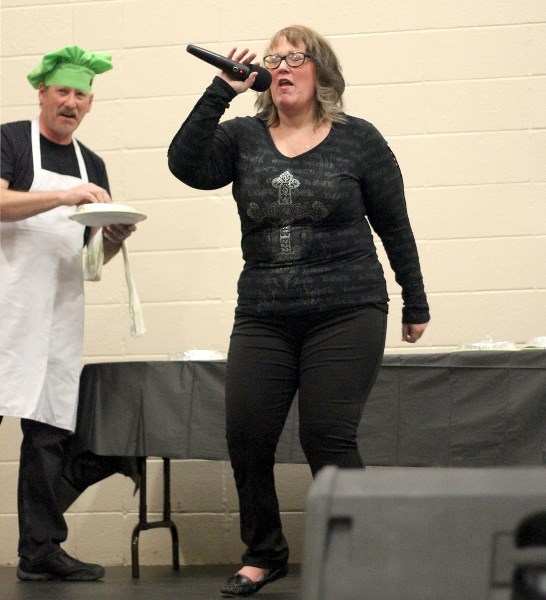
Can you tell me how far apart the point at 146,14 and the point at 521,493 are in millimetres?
3094

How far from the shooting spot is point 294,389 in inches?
90.6

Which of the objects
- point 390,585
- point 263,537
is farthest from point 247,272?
point 390,585

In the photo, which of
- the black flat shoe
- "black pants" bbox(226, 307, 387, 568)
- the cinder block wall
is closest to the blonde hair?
"black pants" bbox(226, 307, 387, 568)

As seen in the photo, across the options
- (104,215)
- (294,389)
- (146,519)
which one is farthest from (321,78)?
(146,519)

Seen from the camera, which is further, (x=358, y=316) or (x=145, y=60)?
(x=145, y=60)

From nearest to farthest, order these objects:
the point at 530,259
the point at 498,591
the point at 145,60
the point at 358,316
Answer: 1. the point at 498,591
2. the point at 358,316
3. the point at 530,259
4. the point at 145,60

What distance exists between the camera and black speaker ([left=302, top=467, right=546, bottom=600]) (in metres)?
0.99

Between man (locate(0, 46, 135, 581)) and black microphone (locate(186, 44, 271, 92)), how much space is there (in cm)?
82

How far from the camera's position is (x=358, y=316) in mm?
2240

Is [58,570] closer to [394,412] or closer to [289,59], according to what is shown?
[394,412]

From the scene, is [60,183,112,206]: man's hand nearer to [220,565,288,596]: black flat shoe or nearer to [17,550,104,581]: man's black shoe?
[17,550,104,581]: man's black shoe

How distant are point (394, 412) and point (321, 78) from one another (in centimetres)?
100

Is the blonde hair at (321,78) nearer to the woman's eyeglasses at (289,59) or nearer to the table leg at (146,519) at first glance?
the woman's eyeglasses at (289,59)

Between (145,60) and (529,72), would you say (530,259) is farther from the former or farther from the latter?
(145,60)
